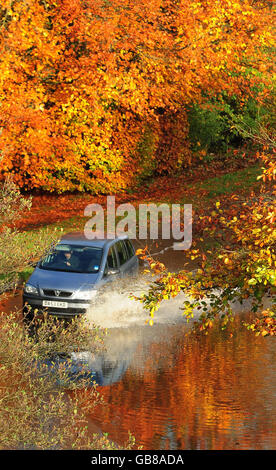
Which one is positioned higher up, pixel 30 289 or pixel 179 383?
pixel 30 289

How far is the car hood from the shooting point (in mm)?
16141

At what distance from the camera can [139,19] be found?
30.2 meters

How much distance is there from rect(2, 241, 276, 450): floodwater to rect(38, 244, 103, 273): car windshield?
2.67 feet

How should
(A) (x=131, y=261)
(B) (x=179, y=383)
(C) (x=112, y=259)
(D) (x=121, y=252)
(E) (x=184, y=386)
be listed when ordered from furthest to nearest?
(A) (x=131, y=261) < (D) (x=121, y=252) < (C) (x=112, y=259) < (B) (x=179, y=383) < (E) (x=184, y=386)

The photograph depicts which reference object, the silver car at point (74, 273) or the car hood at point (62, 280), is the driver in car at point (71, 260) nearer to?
the silver car at point (74, 273)

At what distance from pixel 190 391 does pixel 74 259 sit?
18.6 ft

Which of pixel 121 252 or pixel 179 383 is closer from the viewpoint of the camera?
pixel 179 383

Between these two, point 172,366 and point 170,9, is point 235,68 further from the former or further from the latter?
point 172,366

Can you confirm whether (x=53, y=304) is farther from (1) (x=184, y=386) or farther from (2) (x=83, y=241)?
(1) (x=184, y=386)

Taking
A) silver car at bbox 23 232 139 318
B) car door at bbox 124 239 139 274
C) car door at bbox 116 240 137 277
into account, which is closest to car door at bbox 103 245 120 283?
silver car at bbox 23 232 139 318

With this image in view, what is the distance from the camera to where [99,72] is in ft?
92.3

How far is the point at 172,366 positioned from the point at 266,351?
6.96 ft

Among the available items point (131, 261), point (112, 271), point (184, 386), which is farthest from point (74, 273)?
point (184, 386)

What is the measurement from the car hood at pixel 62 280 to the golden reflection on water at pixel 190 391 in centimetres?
114
